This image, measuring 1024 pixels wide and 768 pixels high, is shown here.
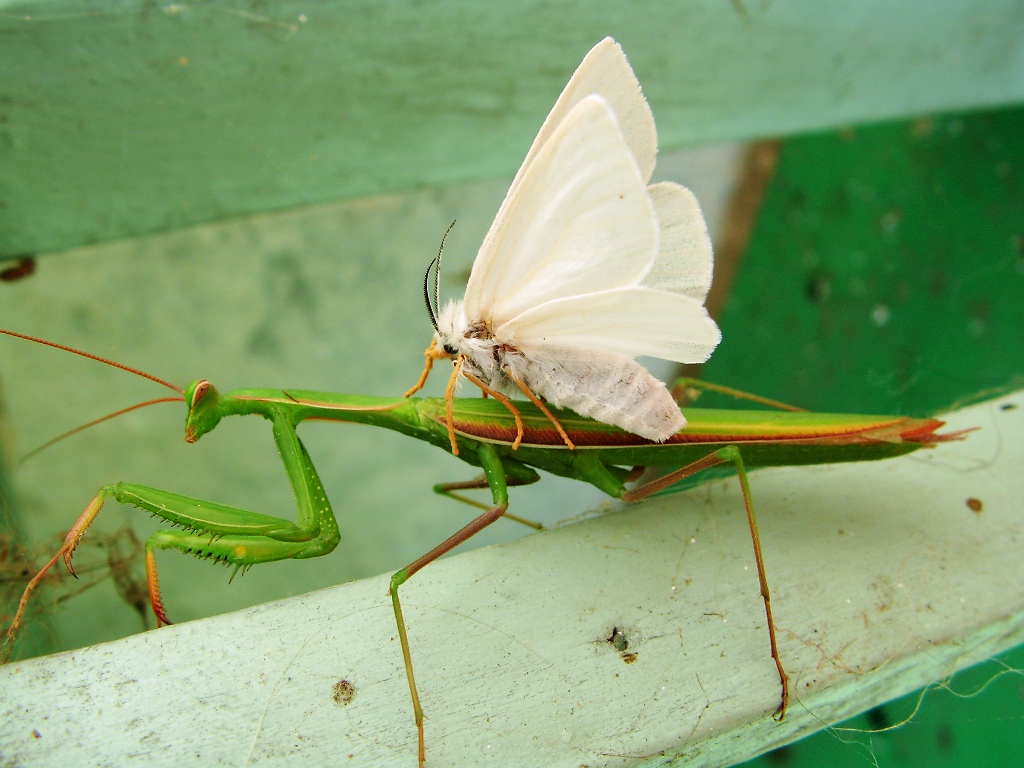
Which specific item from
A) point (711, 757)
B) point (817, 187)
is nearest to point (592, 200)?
point (711, 757)

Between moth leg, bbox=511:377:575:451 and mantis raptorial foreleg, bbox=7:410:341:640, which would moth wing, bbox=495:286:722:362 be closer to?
moth leg, bbox=511:377:575:451

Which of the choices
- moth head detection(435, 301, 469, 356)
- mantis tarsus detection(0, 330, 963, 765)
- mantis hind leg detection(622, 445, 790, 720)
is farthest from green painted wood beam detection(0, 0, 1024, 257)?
mantis hind leg detection(622, 445, 790, 720)

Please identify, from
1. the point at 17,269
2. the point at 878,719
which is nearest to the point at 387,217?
the point at 17,269

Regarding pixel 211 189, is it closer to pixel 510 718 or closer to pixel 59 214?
pixel 59 214

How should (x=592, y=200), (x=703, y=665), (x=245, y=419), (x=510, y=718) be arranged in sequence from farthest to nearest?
(x=245, y=419) → (x=703, y=665) → (x=510, y=718) → (x=592, y=200)

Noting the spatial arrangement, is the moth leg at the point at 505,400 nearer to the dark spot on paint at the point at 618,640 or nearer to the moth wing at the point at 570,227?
the moth wing at the point at 570,227

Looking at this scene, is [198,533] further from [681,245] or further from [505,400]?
[681,245]
